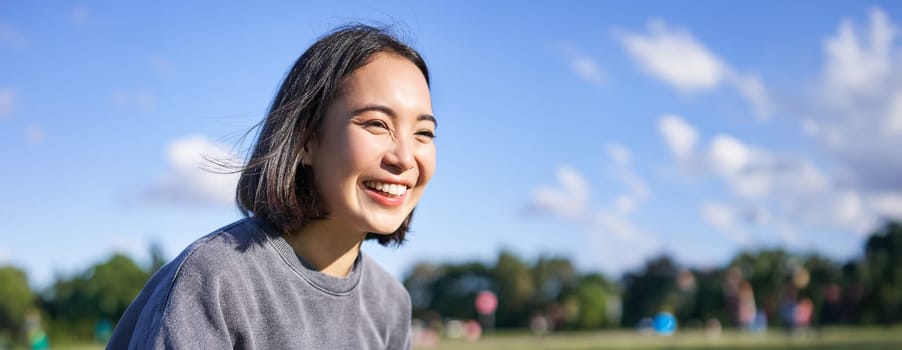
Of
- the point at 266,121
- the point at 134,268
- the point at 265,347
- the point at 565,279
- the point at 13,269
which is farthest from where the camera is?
the point at 565,279

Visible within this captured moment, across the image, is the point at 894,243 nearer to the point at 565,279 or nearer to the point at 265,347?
the point at 565,279

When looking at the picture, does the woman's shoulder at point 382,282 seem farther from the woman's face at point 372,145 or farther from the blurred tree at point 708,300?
the blurred tree at point 708,300

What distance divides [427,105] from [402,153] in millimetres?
237

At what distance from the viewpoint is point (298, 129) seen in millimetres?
3275

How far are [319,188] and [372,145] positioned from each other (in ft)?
0.88

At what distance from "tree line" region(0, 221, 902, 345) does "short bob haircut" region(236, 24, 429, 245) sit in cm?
3353

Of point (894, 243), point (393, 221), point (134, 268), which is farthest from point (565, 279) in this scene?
point (393, 221)

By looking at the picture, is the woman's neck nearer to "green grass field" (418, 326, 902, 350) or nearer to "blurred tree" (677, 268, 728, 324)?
"green grass field" (418, 326, 902, 350)

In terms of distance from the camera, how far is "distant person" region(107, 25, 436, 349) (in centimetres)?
315

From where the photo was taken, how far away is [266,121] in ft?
11.1

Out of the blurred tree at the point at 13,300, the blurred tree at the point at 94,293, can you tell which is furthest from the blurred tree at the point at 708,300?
the blurred tree at the point at 13,300

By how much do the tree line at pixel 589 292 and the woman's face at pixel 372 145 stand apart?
33405 mm

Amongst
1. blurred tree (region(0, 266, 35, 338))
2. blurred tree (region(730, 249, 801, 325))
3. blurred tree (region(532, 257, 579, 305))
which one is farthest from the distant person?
blurred tree (region(532, 257, 579, 305))

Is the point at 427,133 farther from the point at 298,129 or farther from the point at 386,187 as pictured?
the point at 298,129
